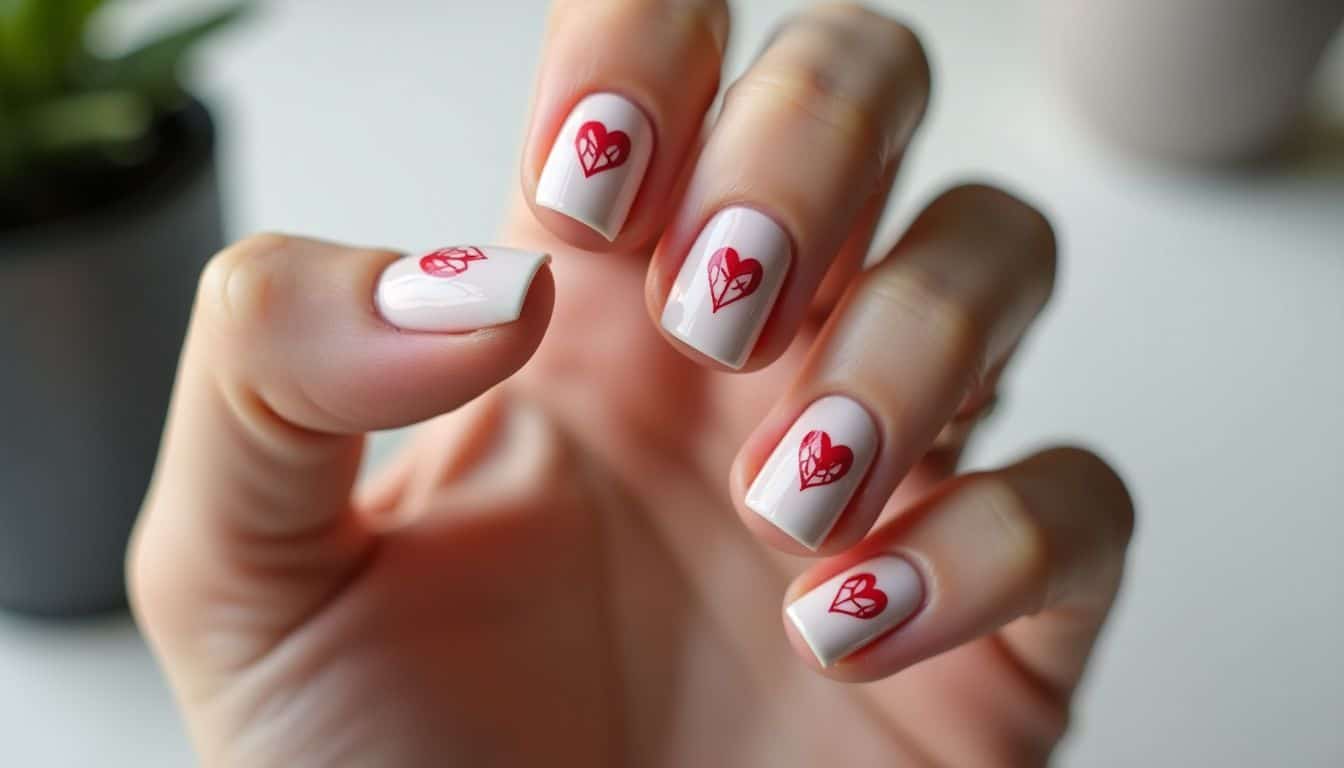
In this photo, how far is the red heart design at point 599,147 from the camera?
41cm

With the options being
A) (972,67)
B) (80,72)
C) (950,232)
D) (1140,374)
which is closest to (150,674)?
(80,72)

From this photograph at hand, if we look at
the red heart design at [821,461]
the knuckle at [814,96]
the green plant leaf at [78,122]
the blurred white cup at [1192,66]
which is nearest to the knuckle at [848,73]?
the knuckle at [814,96]

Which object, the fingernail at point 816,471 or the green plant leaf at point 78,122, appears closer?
the fingernail at point 816,471

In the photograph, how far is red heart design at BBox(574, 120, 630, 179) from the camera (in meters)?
0.41

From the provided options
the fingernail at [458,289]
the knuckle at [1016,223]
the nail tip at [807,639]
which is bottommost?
the nail tip at [807,639]


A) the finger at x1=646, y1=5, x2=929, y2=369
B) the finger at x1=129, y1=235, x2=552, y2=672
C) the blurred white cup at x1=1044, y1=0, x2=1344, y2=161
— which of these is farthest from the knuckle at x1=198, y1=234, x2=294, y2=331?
the blurred white cup at x1=1044, y1=0, x2=1344, y2=161

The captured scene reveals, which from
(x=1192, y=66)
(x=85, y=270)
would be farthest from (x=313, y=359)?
(x=1192, y=66)

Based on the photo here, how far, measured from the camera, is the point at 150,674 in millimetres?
656

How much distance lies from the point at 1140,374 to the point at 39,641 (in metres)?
0.69

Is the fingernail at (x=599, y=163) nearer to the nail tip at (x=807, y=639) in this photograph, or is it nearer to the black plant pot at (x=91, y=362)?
the nail tip at (x=807, y=639)

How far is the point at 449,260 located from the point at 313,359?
54 millimetres

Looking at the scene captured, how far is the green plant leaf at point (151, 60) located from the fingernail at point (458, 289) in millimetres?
295

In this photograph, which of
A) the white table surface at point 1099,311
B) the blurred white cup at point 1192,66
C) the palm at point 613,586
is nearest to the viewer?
the palm at point 613,586

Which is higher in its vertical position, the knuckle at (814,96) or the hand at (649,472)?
the knuckle at (814,96)
